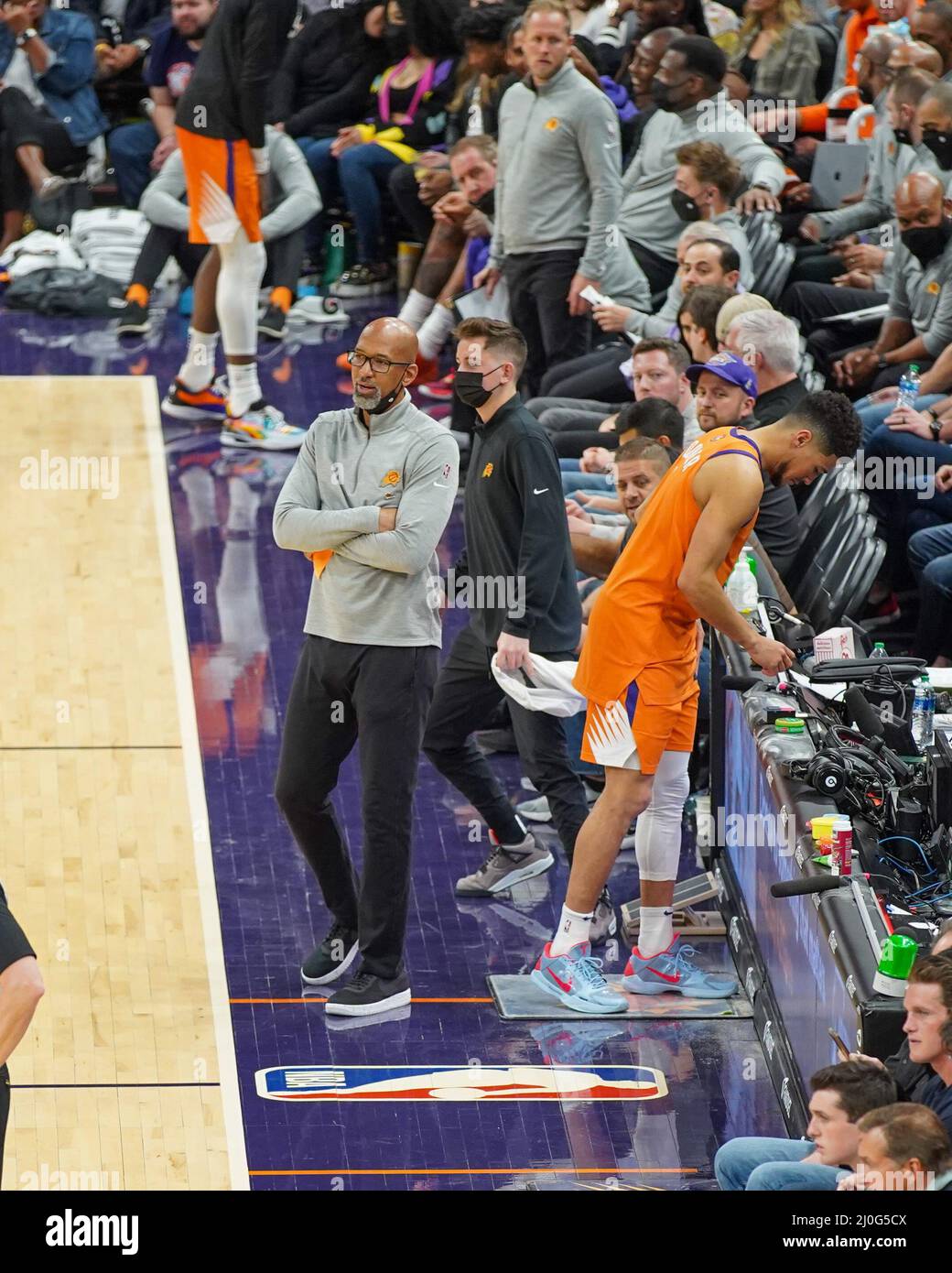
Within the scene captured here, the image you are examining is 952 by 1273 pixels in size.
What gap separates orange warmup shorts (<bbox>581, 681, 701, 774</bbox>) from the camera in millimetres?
5719

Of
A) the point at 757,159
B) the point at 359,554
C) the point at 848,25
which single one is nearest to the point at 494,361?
the point at 359,554

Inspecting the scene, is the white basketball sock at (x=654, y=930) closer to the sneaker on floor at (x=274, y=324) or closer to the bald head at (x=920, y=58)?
the bald head at (x=920, y=58)

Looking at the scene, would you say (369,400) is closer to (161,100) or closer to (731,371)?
(731,371)

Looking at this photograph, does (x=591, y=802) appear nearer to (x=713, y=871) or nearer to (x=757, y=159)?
(x=713, y=871)

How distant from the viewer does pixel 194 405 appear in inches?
421

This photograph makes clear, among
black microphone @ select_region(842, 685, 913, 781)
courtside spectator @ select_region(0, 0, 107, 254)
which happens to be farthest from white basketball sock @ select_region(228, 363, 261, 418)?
black microphone @ select_region(842, 685, 913, 781)

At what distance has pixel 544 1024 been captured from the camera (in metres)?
5.81

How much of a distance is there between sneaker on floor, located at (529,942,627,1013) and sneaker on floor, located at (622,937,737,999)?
0.23ft

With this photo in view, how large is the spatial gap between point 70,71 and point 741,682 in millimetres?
8737

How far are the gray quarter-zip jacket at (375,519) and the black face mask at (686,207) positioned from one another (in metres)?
3.73

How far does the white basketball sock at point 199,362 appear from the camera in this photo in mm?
10484

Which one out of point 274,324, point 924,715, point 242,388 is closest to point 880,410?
point 924,715
